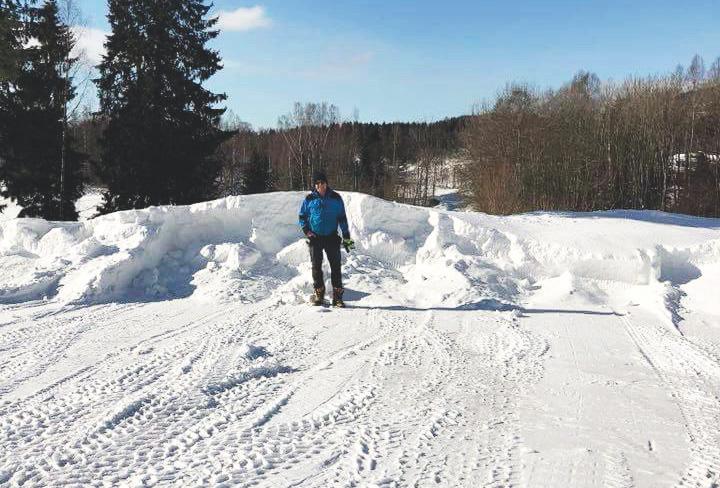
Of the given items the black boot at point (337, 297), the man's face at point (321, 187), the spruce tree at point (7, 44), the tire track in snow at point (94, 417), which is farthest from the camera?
the spruce tree at point (7, 44)

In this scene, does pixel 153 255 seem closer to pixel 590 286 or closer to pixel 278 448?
pixel 278 448

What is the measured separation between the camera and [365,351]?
16.5 feet

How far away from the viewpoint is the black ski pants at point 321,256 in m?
6.89

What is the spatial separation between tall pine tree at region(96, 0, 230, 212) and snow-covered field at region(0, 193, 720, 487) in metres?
10.5

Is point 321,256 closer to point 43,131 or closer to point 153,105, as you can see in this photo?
point 153,105

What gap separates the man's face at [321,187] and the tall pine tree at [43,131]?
54.6 ft

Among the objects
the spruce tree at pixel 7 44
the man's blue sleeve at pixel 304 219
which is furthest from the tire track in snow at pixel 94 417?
the spruce tree at pixel 7 44

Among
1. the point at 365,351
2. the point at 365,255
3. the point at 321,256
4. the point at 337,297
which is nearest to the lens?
the point at 365,351

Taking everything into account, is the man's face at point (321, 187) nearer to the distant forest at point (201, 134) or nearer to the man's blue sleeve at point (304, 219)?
the man's blue sleeve at point (304, 219)

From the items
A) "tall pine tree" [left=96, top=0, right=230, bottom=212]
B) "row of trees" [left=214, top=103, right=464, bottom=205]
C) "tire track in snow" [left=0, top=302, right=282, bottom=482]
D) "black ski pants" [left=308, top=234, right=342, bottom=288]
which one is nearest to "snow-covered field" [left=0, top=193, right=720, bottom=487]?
"tire track in snow" [left=0, top=302, right=282, bottom=482]

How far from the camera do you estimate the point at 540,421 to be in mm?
3502

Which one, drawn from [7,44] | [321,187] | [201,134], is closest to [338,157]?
[201,134]

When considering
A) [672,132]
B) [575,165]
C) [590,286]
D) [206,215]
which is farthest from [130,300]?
[672,132]

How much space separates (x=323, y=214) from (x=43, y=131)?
59.4 ft
